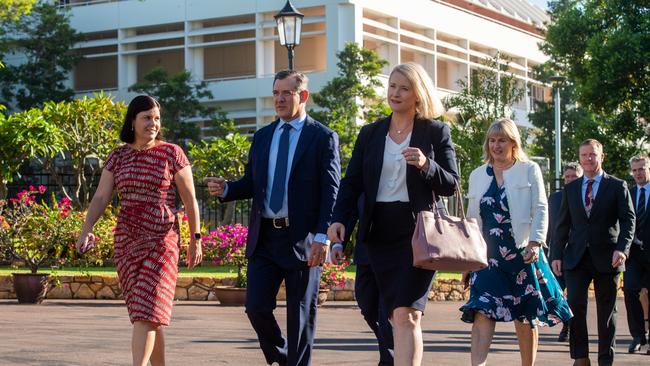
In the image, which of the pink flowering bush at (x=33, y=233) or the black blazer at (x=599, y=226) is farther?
the pink flowering bush at (x=33, y=233)

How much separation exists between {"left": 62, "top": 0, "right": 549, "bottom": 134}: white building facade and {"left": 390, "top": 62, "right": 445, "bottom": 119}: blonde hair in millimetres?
45521

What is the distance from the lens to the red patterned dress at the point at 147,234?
7.18 m

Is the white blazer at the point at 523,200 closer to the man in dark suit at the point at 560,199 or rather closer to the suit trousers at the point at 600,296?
the suit trousers at the point at 600,296

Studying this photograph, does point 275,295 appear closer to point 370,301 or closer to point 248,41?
point 370,301

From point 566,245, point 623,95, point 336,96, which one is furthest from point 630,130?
point 566,245

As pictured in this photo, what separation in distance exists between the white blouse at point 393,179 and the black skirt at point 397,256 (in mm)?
35

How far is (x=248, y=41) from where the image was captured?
182ft

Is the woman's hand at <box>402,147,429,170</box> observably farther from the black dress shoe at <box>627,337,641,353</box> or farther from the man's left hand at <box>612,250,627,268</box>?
the black dress shoe at <box>627,337,641,353</box>

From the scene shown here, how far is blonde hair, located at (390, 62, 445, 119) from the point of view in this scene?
6828mm

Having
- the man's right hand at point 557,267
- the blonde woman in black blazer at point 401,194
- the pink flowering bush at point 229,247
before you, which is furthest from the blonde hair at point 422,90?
the pink flowering bush at point 229,247

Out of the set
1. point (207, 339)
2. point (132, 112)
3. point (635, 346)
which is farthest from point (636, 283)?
point (132, 112)

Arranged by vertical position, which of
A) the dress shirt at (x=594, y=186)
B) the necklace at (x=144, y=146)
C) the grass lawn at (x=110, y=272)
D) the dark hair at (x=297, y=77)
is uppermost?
the dark hair at (x=297, y=77)

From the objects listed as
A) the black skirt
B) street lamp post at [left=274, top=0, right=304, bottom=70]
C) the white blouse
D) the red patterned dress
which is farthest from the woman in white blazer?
street lamp post at [left=274, top=0, right=304, bottom=70]

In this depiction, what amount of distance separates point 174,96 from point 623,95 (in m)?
20.7
